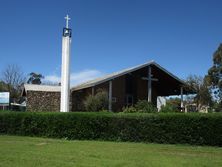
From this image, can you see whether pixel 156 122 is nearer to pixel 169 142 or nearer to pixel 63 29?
pixel 169 142

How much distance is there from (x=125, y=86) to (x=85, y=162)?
1194 inches

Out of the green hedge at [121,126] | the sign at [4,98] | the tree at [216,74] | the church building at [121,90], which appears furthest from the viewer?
the tree at [216,74]

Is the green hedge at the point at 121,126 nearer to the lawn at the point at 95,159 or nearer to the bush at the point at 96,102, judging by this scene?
the lawn at the point at 95,159

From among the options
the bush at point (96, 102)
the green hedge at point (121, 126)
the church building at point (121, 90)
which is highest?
the church building at point (121, 90)

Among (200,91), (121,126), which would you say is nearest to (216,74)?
(200,91)

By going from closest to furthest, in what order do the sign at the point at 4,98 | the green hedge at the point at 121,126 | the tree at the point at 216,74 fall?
the green hedge at the point at 121,126 < the sign at the point at 4,98 < the tree at the point at 216,74

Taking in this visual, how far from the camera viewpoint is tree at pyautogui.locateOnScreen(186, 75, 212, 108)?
44.5m

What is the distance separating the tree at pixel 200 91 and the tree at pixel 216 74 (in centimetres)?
613

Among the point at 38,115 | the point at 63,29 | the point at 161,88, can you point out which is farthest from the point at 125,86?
the point at 38,115

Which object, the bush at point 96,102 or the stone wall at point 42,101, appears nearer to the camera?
the bush at point 96,102

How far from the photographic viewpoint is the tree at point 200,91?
4446cm

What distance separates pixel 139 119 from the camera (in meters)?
21.0

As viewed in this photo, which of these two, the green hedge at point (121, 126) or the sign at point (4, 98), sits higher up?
the sign at point (4, 98)

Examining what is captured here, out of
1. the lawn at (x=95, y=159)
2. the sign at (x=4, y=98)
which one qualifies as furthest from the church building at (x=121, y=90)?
the lawn at (x=95, y=159)
